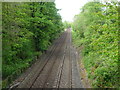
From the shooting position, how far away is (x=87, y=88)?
11656 mm

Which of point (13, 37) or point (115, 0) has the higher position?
point (115, 0)

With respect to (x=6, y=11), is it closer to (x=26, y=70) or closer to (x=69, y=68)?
(x=26, y=70)

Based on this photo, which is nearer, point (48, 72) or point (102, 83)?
point (102, 83)

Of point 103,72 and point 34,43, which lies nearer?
point 103,72

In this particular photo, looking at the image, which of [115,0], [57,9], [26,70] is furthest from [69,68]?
[57,9]

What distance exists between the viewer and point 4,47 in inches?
420

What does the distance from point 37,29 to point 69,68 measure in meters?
7.51

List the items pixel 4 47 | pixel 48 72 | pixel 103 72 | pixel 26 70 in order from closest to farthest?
pixel 4 47
pixel 103 72
pixel 48 72
pixel 26 70

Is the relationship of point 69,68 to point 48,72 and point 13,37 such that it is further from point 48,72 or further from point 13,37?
point 13,37

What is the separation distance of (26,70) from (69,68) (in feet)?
17.2

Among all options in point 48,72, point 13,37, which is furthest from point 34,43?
point 13,37

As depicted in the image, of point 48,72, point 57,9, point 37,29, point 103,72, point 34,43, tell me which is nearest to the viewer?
point 103,72

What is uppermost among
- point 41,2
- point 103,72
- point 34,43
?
point 41,2

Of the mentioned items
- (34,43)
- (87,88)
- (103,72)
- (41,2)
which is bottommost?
(87,88)
